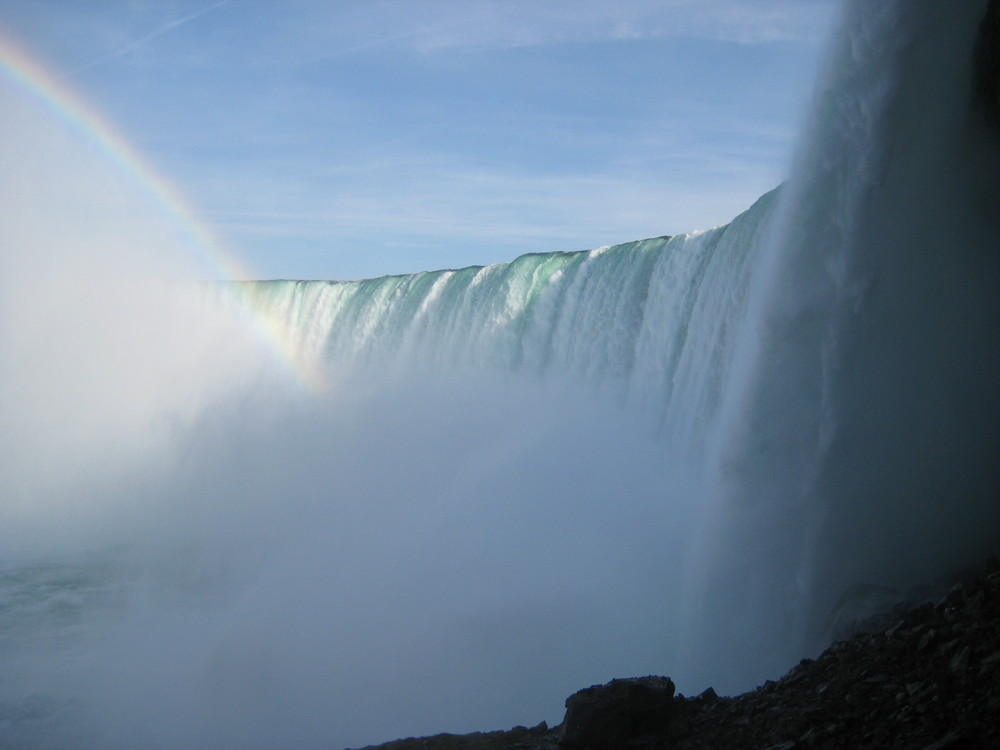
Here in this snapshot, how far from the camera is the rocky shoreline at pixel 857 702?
3.91m

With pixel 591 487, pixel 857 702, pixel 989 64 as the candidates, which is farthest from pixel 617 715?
pixel 591 487

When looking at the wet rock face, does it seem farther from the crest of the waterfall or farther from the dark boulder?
the dark boulder

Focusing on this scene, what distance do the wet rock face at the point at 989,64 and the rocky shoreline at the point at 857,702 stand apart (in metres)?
3.15

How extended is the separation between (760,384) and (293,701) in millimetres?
5216

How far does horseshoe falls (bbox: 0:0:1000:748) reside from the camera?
607 cm

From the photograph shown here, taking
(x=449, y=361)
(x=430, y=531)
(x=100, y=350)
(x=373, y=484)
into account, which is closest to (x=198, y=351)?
(x=100, y=350)

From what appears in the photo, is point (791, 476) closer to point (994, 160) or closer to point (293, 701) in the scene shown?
point (994, 160)

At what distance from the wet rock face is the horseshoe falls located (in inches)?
0.7

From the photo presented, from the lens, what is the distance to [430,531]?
479 inches

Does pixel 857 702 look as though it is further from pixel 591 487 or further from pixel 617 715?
pixel 591 487

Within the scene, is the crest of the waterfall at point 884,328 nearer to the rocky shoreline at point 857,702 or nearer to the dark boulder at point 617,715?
the rocky shoreline at point 857,702

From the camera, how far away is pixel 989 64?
575 cm

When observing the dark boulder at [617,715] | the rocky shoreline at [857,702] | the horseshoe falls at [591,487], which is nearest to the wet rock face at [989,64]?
the horseshoe falls at [591,487]

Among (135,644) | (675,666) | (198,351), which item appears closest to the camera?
(675,666)
